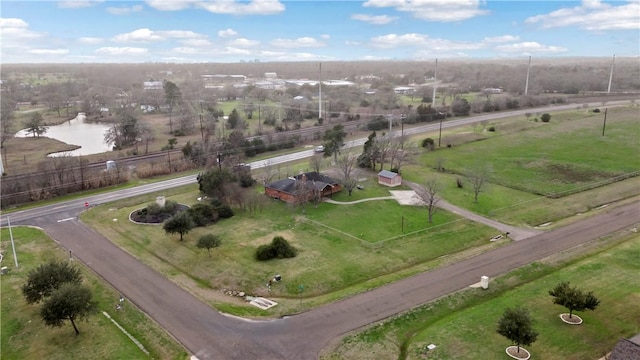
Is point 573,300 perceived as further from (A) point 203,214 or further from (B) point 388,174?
(A) point 203,214

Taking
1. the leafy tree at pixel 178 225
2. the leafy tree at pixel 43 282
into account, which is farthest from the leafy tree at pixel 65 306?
the leafy tree at pixel 178 225

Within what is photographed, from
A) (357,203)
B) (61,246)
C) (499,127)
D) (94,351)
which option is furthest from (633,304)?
(499,127)

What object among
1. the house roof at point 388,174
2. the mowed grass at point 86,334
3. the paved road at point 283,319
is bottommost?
the mowed grass at point 86,334

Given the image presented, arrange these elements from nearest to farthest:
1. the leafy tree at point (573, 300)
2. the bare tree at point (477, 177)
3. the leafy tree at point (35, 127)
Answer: the leafy tree at point (573, 300)
the bare tree at point (477, 177)
the leafy tree at point (35, 127)

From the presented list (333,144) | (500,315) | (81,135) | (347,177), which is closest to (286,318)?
(500,315)

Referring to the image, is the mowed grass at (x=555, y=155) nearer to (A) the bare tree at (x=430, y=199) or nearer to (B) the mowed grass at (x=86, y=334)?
(A) the bare tree at (x=430, y=199)

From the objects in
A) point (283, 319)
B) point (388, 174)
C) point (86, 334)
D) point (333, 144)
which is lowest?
point (86, 334)

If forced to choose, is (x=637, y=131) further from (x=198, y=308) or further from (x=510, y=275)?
(x=198, y=308)
